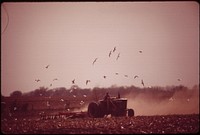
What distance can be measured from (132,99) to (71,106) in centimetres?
88

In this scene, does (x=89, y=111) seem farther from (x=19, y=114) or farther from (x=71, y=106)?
(x=19, y=114)

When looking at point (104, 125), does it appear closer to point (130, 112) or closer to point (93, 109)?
point (93, 109)

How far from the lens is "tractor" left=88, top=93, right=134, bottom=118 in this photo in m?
5.34

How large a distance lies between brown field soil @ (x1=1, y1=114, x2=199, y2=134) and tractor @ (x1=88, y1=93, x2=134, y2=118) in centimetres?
9

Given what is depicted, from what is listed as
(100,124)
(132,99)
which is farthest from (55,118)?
(132,99)

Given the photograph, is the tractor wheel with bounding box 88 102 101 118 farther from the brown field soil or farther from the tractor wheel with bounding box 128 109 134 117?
the tractor wheel with bounding box 128 109 134 117

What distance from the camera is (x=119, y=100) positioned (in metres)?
5.39

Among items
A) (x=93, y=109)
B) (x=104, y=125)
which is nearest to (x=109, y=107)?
(x=93, y=109)

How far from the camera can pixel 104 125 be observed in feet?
16.9

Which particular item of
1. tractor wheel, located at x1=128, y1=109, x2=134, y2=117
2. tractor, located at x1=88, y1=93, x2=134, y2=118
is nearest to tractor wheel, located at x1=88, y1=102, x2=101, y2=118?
tractor, located at x1=88, y1=93, x2=134, y2=118

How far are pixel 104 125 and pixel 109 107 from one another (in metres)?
0.40

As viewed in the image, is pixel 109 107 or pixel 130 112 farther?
pixel 109 107

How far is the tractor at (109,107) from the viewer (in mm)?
5344

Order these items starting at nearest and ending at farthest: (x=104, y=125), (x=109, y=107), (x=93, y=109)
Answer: (x=104, y=125)
(x=93, y=109)
(x=109, y=107)
